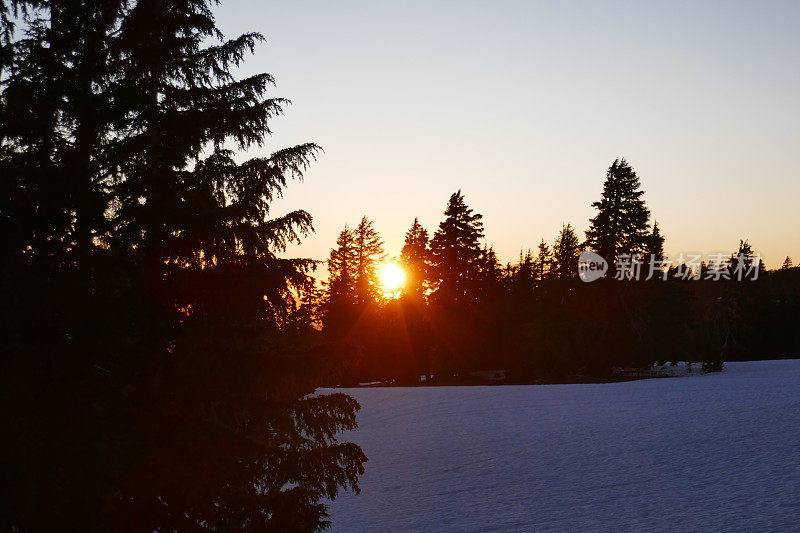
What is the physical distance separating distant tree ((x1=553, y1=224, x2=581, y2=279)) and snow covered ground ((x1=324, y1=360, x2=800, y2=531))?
24184 mm

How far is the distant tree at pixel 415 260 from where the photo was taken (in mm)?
53875

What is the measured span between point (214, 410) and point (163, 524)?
6.48 ft

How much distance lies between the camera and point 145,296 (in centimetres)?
783

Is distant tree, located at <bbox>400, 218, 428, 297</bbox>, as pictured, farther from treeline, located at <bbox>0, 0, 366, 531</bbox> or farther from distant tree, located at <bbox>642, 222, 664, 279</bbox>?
treeline, located at <bbox>0, 0, 366, 531</bbox>

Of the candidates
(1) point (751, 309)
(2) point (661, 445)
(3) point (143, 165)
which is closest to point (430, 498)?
(2) point (661, 445)

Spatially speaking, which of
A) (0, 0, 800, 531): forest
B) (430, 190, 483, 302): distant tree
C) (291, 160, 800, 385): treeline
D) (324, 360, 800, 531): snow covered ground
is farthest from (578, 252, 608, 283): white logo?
(0, 0, 800, 531): forest


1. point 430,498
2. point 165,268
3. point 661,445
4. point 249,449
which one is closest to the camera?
point 249,449

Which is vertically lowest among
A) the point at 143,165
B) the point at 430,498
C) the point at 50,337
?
the point at 430,498

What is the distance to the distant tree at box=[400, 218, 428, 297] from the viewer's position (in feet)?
177

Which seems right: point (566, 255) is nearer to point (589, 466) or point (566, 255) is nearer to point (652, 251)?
point (652, 251)

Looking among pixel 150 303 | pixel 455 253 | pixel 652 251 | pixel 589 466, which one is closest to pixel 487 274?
pixel 455 253

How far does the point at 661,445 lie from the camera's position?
680 inches

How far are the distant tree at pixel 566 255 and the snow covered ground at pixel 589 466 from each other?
24.2m

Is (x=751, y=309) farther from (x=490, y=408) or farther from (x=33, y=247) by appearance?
(x=33, y=247)
